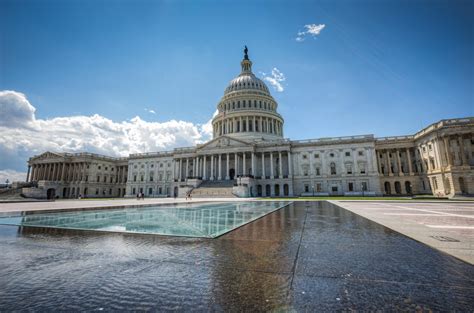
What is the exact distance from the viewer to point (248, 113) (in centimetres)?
7531

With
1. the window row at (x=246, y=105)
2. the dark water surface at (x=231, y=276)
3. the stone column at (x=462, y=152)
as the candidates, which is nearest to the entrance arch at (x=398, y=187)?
the stone column at (x=462, y=152)

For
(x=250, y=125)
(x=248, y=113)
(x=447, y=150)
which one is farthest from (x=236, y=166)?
(x=447, y=150)

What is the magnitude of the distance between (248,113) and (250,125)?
4338mm

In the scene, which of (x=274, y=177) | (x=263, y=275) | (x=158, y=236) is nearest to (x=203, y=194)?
(x=274, y=177)

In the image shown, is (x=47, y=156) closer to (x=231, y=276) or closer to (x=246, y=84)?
(x=246, y=84)

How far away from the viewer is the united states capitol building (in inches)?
1816

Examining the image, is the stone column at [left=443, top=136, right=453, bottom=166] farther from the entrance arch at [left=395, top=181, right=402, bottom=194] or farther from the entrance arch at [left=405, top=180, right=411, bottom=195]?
the entrance arch at [left=395, top=181, right=402, bottom=194]

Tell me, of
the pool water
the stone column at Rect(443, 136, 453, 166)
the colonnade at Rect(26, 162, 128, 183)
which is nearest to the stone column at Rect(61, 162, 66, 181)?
the colonnade at Rect(26, 162, 128, 183)

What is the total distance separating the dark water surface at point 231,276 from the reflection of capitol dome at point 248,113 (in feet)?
222

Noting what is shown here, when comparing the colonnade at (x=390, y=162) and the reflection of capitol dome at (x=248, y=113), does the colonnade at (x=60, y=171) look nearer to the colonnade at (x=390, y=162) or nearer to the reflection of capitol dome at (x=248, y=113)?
the reflection of capitol dome at (x=248, y=113)

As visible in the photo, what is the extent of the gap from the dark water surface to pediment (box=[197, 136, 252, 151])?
57.5 metres

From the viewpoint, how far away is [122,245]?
5.64 metres

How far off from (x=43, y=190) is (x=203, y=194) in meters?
51.3

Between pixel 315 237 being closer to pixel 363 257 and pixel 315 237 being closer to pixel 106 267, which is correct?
pixel 363 257
